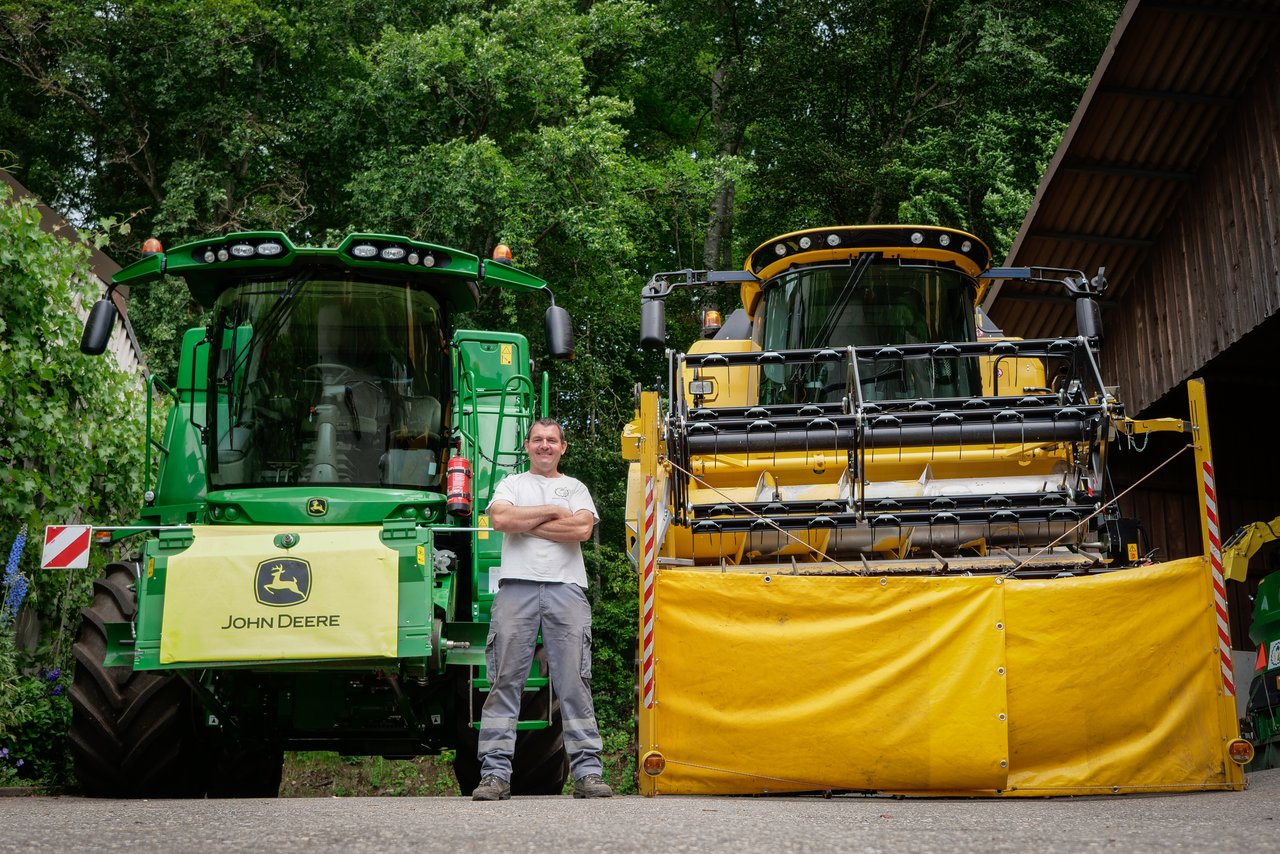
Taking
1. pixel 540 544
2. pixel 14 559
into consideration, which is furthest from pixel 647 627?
pixel 14 559

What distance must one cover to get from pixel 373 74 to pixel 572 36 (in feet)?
11.1

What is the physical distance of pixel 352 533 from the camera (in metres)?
7.46

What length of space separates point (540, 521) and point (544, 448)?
0.50m

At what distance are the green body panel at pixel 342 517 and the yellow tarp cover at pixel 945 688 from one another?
1.66 metres

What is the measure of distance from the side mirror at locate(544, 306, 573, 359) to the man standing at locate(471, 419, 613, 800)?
112 cm

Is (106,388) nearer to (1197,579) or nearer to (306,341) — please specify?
(306,341)

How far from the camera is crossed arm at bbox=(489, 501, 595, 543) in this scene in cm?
716

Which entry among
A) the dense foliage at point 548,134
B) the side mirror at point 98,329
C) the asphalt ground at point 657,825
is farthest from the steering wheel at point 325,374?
the dense foliage at point 548,134

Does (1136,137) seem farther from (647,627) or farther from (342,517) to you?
(342,517)

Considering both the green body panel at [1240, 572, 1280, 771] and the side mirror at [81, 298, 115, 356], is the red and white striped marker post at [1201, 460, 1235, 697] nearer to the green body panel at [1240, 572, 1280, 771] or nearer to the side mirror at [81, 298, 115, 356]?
the green body panel at [1240, 572, 1280, 771]

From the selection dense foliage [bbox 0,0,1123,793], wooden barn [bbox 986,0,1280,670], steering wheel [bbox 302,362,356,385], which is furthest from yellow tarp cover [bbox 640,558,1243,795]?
dense foliage [bbox 0,0,1123,793]

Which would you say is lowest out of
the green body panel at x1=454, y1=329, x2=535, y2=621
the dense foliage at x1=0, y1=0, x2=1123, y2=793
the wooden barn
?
the green body panel at x1=454, y1=329, x2=535, y2=621

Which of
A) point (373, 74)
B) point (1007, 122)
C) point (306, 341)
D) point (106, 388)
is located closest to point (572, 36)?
point (373, 74)

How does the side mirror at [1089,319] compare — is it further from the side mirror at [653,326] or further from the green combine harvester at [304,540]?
the green combine harvester at [304,540]
